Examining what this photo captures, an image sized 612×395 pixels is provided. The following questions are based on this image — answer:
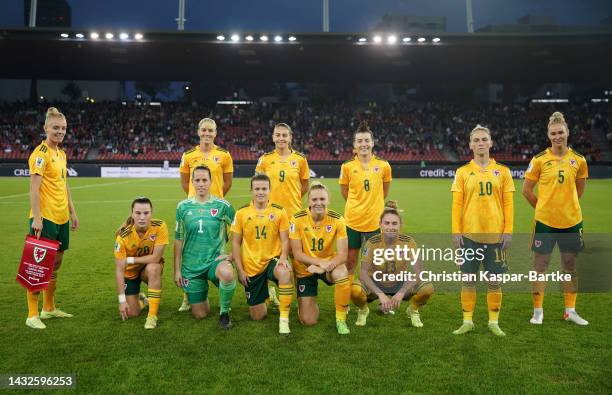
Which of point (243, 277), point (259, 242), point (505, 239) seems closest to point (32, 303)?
point (243, 277)

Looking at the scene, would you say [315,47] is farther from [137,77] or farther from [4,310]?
[4,310]

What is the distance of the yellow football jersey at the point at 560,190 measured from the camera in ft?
16.6

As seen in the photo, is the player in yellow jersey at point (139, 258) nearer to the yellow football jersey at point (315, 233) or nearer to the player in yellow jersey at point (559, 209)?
the yellow football jersey at point (315, 233)

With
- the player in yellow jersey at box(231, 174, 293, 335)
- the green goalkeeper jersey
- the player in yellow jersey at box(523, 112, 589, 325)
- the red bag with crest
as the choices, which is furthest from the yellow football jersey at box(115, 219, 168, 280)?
the player in yellow jersey at box(523, 112, 589, 325)

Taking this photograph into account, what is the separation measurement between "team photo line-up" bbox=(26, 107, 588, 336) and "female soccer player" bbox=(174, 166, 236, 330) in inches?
0.4

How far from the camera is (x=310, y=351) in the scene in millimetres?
4336

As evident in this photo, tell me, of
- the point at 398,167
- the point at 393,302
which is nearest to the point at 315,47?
the point at 398,167

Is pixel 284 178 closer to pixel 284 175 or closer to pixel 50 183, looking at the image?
pixel 284 175

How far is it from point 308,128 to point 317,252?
37.0 m

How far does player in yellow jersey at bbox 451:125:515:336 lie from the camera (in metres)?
4.74

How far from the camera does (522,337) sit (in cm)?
470

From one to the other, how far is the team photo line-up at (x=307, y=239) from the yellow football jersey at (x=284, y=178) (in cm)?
85

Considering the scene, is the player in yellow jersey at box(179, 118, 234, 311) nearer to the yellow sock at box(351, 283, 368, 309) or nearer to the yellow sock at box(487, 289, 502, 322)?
the yellow sock at box(351, 283, 368, 309)

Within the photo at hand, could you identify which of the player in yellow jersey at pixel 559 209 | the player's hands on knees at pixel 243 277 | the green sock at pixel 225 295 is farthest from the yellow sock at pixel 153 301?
the player in yellow jersey at pixel 559 209
